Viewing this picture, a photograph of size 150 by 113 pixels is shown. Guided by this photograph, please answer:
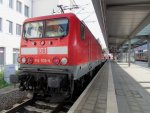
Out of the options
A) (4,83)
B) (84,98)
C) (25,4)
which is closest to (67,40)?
(84,98)

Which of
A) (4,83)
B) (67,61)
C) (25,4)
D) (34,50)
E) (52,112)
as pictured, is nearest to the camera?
(52,112)

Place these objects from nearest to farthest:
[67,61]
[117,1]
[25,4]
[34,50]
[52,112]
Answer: [52,112] → [67,61] → [34,50] → [117,1] → [25,4]

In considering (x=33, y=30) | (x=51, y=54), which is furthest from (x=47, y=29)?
(x=51, y=54)

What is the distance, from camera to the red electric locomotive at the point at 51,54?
7668 millimetres

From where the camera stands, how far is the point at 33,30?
8.61 metres

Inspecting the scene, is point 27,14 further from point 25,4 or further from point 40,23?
point 40,23

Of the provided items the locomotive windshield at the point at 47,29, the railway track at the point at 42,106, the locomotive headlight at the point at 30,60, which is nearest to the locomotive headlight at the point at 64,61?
the locomotive windshield at the point at 47,29

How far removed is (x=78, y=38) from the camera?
8.32 m

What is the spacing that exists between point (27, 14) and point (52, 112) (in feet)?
94.7

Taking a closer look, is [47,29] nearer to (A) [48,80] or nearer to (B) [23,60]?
(B) [23,60]

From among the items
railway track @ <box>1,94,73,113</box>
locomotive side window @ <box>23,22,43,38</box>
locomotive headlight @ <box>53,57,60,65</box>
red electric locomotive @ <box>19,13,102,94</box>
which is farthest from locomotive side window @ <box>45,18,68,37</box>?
A: railway track @ <box>1,94,73,113</box>

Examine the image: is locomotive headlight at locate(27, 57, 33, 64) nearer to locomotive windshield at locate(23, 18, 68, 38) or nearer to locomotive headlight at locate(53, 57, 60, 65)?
locomotive windshield at locate(23, 18, 68, 38)

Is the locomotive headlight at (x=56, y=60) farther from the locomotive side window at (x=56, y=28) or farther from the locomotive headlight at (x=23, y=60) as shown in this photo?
the locomotive headlight at (x=23, y=60)

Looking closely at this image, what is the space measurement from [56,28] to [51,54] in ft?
3.10
